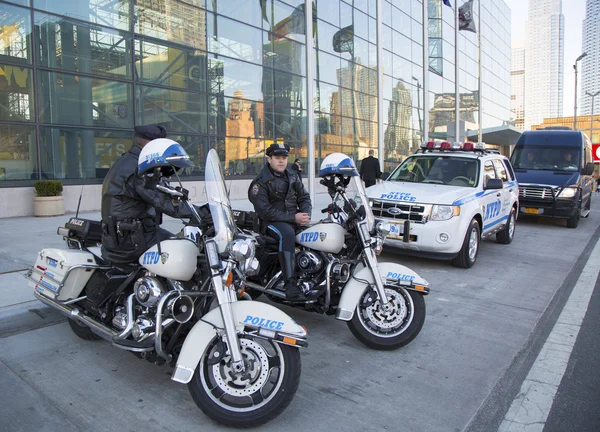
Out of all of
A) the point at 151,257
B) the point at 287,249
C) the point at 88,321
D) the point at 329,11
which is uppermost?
the point at 329,11

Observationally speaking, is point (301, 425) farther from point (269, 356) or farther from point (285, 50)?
point (285, 50)

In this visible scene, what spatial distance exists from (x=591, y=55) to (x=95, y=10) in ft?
210

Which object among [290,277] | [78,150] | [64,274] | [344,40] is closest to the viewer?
[64,274]

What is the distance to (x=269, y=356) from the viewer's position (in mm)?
3098

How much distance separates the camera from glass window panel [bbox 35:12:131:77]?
13.3m

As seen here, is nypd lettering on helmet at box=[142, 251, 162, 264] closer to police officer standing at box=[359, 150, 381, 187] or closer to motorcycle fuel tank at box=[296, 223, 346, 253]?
motorcycle fuel tank at box=[296, 223, 346, 253]

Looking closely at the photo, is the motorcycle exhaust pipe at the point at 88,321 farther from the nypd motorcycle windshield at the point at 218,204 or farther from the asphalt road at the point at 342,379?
the nypd motorcycle windshield at the point at 218,204

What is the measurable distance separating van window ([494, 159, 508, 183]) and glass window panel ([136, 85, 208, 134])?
10.7 meters

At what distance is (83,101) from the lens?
46.3 ft

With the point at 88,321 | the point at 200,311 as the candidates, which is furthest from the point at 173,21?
the point at 200,311

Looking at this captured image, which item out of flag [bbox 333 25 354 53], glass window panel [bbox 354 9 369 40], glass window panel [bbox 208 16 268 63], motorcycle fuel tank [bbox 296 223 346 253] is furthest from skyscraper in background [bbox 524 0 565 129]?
motorcycle fuel tank [bbox 296 223 346 253]

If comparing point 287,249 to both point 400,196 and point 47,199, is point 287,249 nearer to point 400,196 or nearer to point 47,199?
point 400,196

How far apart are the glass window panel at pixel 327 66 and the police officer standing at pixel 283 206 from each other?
63.1ft

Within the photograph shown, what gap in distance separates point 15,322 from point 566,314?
5865mm
